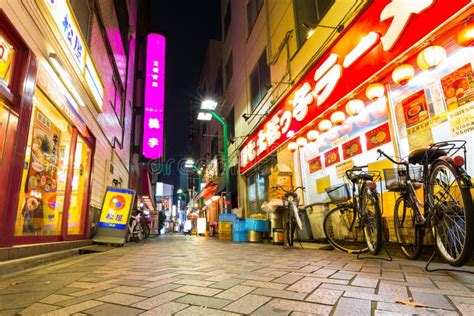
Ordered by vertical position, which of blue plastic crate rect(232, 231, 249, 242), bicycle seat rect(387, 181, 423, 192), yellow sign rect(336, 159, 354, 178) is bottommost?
blue plastic crate rect(232, 231, 249, 242)

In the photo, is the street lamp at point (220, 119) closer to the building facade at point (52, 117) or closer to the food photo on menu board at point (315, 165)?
the building facade at point (52, 117)

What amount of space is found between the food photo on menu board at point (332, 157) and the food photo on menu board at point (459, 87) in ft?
10.4

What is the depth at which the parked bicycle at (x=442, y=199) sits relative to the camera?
105 inches

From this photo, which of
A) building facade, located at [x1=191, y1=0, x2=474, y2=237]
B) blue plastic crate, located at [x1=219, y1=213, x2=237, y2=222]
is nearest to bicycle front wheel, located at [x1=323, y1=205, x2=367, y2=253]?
building facade, located at [x1=191, y1=0, x2=474, y2=237]

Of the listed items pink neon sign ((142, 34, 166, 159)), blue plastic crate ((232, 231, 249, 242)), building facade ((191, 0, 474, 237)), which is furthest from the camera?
pink neon sign ((142, 34, 166, 159))

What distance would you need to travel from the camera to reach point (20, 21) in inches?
157

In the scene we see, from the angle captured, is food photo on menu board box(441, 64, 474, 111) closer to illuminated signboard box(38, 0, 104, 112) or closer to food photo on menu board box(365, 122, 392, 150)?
food photo on menu board box(365, 122, 392, 150)

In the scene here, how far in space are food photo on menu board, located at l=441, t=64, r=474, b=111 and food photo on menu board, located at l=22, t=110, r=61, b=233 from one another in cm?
679

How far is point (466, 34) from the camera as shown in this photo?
11.8 ft

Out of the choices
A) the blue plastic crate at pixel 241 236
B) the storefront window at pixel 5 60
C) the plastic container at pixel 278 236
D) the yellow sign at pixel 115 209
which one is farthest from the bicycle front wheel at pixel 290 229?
the storefront window at pixel 5 60

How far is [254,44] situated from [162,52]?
23.7 feet

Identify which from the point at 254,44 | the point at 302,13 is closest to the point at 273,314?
the point at 302,13

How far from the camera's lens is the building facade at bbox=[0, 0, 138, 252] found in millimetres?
3703

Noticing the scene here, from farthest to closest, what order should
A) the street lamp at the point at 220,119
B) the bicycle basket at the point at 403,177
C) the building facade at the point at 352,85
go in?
the street lamp at the point at 220,119 → the building facade at the point at 352,85 → the bicycle basket at the point at 403,177
